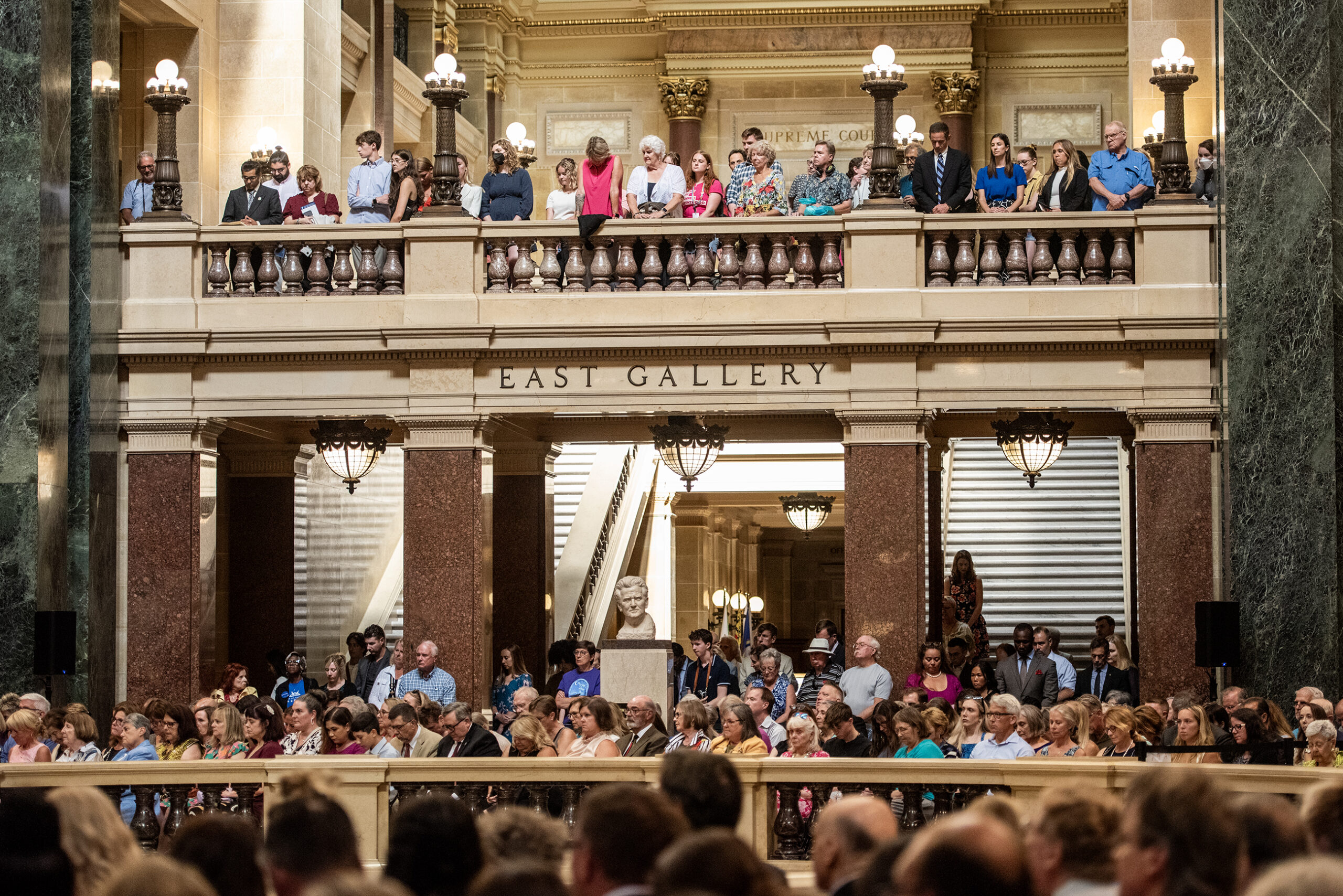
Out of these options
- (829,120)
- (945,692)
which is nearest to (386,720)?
(945,692)

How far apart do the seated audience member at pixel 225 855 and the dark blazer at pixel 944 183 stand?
12.7 m

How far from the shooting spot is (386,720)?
1298 cm

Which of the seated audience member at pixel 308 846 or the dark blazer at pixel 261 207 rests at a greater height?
the dark blazer at pixel 261 207

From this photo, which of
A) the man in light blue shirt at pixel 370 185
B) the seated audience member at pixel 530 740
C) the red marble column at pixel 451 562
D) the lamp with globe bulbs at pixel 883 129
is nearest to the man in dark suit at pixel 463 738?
the seated audience member at pixel 530 740

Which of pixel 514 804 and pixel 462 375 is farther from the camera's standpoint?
pixel 462 375

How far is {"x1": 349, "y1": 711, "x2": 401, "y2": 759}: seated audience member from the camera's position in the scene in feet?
39.4

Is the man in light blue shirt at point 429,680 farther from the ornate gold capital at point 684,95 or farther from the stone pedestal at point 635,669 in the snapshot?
the ornate gold capital at point 684,95

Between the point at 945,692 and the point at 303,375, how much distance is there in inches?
259

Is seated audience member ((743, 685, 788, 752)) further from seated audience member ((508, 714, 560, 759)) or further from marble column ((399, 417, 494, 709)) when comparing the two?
marble column ((399, 417, 494, 709))

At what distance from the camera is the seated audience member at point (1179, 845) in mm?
5301

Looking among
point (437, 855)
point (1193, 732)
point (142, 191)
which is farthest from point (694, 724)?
point (142, 191)

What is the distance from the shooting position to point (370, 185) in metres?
18.5

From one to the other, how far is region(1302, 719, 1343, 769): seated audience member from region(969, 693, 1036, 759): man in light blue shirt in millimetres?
1608

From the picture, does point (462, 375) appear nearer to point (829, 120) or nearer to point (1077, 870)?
point (1077, 870)
